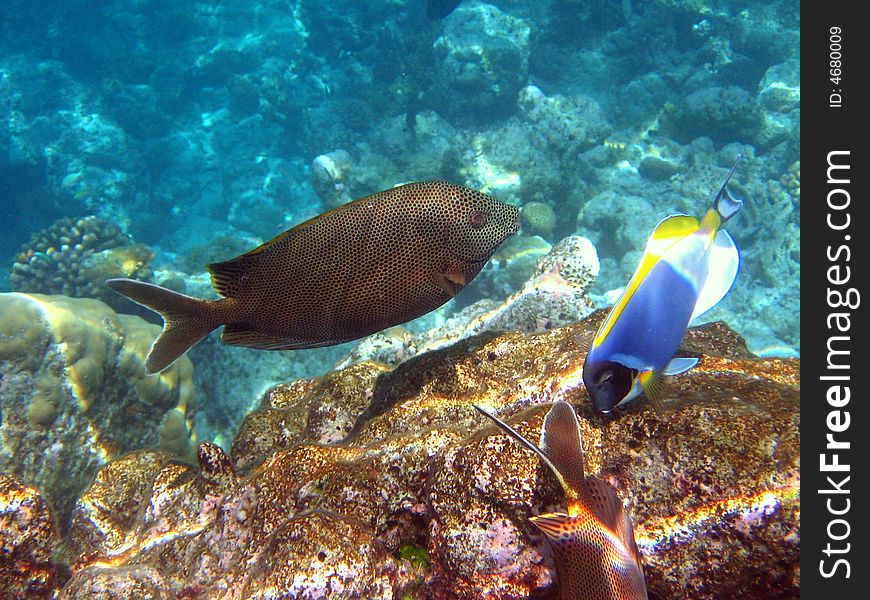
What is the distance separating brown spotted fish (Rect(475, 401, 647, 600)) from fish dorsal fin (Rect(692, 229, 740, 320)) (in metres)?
0.58

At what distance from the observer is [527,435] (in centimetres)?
182

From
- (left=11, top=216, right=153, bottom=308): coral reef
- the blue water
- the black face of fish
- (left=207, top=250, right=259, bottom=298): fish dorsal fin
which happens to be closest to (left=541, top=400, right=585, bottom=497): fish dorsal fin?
the black face of fish

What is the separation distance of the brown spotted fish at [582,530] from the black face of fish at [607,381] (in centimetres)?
13

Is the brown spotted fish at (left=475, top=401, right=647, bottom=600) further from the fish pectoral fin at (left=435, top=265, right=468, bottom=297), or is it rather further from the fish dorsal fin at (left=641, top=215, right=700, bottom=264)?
the fish pectoral fin at (left=435, top=265, right=468, bottom=297)

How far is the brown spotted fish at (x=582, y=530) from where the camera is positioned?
140 centimetres

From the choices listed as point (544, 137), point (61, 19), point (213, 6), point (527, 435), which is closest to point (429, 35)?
point (544, 137)

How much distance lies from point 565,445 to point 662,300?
1.99 feet

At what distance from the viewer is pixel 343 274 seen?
→ 2.03 metres

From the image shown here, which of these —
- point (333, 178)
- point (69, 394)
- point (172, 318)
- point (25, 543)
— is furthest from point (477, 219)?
point (333, 178)

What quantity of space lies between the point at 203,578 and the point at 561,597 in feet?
5.45

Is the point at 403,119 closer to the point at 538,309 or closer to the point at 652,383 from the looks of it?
the point at 538,309

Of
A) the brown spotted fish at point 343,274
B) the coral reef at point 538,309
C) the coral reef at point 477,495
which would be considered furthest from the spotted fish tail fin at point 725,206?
the coral reef at point 538,309
